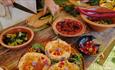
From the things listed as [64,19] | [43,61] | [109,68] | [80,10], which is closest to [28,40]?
[43,61]

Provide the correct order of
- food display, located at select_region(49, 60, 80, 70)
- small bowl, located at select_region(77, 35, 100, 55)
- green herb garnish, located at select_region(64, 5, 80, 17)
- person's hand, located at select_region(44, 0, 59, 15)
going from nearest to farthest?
food display, located at select_region(49, 60, 80, 70)
small bowl, located at select_region(77, 35, 100, 55)
person's hand, located at select_region(44, 0, 59, 15)
green herb garnish, located at select_region(64, 5, 80, 17)

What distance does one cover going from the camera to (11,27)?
1.35 meters

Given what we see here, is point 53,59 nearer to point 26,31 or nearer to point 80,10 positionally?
point 26,31

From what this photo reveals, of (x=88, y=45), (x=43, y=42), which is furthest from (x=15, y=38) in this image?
(x=88, y=45)

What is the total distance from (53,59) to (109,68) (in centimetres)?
106

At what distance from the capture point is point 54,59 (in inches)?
45.3

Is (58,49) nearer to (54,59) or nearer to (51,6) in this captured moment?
(54,59)

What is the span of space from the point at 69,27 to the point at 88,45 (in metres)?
0.17

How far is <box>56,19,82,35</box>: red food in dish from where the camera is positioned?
51.8 inches

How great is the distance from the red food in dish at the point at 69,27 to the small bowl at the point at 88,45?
0.07 metres

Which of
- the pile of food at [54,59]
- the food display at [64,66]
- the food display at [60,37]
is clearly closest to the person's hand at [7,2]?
the food display at [60,37]

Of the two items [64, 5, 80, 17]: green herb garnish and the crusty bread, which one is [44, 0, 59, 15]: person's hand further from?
the crusty bread

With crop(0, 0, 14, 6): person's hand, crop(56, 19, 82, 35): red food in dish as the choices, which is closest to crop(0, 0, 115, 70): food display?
crop(56, 19, 82, 35): red food in dish

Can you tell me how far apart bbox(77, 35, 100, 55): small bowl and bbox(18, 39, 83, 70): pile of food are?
0.17 ft
